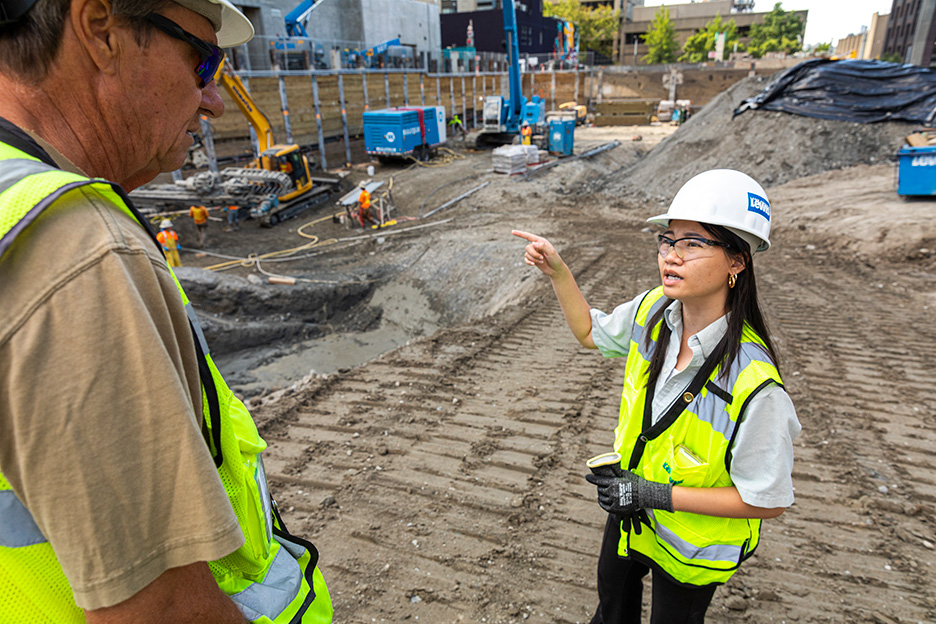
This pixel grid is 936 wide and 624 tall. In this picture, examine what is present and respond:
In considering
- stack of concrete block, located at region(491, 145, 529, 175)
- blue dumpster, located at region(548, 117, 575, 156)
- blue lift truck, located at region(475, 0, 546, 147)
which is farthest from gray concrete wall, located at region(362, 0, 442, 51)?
stack of concrete block, located at region(491, 145, 529, 175)

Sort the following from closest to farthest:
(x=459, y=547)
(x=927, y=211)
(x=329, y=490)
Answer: (x=459, y=547)
(x=329, y=490)
(x=927, y=211)

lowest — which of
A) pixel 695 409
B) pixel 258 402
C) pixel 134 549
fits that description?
pixel 258 402

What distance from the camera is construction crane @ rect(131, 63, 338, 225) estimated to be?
14453 mm

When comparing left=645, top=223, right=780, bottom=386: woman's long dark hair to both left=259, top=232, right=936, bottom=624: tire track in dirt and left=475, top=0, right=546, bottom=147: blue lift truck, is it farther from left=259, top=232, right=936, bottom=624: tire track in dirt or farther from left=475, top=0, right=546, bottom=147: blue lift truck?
left=475, top=0, right=546, bottom=147: blue lift truck

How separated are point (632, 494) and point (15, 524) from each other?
186 cm

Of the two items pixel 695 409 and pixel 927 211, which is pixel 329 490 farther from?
→ pixel 927 211

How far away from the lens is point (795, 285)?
853 cm

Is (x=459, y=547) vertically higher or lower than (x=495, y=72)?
lower

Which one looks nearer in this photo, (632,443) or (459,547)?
(632,443)

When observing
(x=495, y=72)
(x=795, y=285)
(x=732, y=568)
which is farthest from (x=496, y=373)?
(x=495, y=72)

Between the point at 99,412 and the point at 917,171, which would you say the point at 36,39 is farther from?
the point at 917,171

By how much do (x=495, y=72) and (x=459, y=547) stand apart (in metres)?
38.3

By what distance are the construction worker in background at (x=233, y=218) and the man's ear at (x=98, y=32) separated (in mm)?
14837

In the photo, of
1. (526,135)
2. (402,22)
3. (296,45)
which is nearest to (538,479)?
(526,135)
